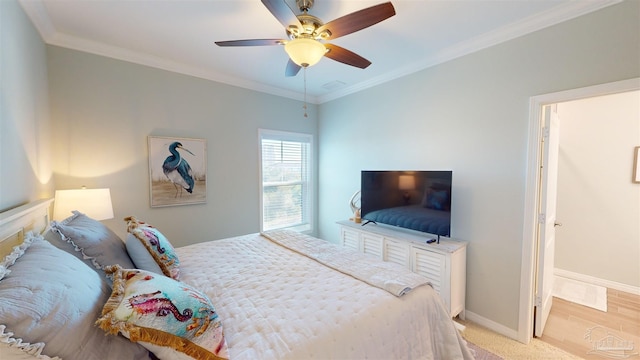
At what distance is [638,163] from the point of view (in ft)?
9.77

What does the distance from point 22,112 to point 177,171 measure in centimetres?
134

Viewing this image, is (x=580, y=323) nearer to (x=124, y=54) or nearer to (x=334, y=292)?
(x=334, y=292)

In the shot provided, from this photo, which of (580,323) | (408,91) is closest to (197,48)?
(408,91)

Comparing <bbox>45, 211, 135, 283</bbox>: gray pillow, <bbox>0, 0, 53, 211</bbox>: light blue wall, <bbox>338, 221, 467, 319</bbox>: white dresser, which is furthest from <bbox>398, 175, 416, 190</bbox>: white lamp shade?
<bbox>0, 0, 53, 211</bbox>: light blue wall

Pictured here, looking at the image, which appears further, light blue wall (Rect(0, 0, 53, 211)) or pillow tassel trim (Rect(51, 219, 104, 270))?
light blue wall (Rect(0, 0, 53, 211))

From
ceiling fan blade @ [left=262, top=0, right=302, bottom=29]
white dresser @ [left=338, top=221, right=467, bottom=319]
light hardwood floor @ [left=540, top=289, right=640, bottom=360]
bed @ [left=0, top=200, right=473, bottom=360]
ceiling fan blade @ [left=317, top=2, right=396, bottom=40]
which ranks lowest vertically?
light hardwood floor @ [left=540, top=289, right=640, bottom=360]

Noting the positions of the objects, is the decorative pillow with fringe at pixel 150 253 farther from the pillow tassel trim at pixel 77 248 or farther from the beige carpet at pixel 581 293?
the beige carpet at pixel 581 293

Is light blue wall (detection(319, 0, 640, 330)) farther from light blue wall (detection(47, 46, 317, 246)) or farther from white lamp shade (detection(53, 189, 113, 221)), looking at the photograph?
white lamp shade (detection(53, 189, 113, 221))

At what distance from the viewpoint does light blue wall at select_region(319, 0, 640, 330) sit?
183 cm

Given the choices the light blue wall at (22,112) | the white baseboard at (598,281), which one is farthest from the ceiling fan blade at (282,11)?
the white baseboard at (598,281)

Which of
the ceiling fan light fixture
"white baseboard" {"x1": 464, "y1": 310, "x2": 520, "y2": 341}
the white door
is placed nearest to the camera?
the ceiling fan light fixture

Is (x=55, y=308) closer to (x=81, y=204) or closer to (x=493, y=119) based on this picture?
(x=81, y=204)

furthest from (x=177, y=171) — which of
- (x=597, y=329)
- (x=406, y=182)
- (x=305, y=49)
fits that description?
(x=597, y=329)

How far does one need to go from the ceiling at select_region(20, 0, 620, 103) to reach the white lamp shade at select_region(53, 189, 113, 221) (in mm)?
1361
